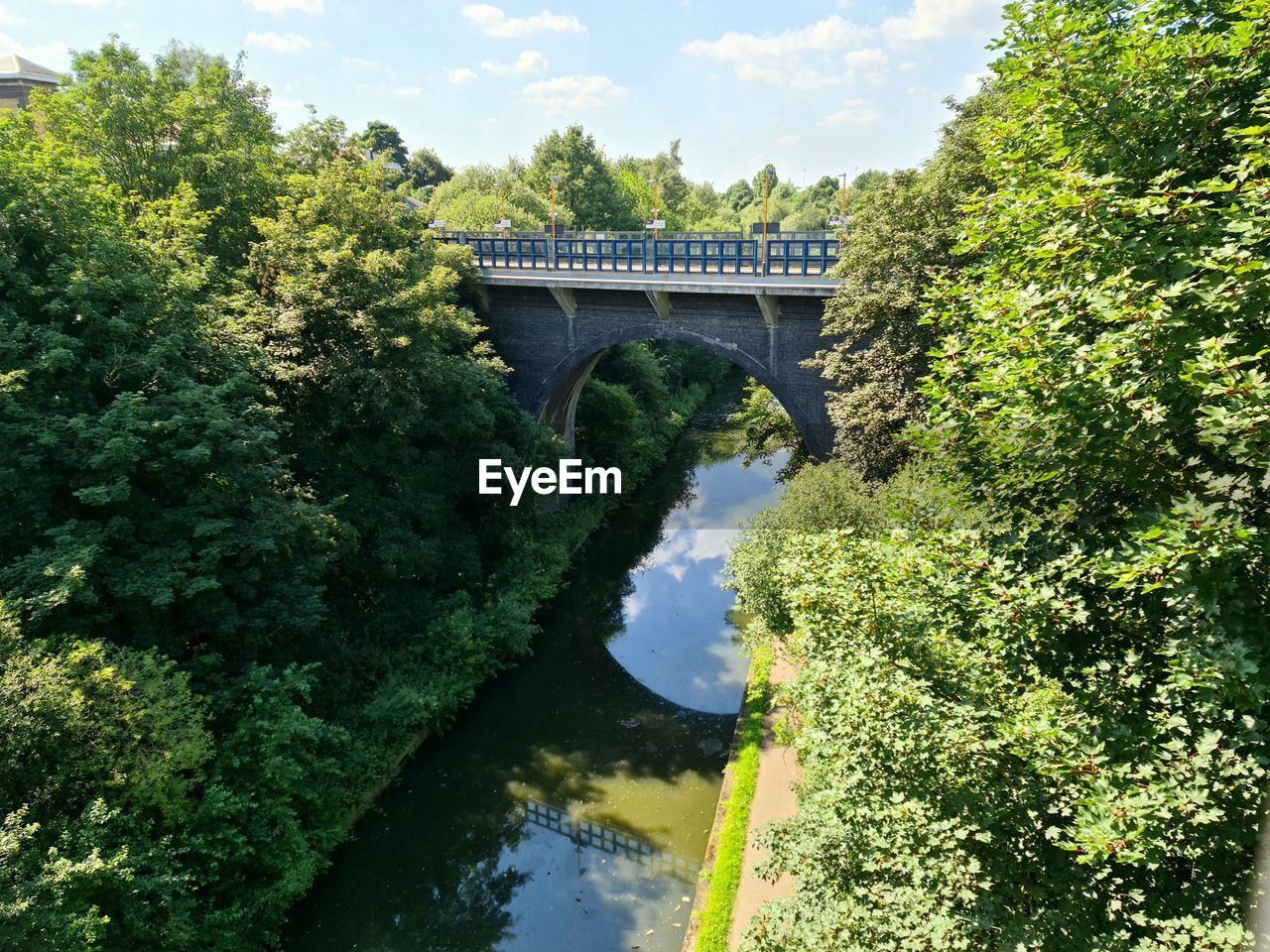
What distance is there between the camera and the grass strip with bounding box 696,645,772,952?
927 cm

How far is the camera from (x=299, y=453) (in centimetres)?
1476

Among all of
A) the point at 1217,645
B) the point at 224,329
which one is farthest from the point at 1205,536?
the point at 224,329

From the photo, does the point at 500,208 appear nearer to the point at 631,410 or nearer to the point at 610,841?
the point at 631,410

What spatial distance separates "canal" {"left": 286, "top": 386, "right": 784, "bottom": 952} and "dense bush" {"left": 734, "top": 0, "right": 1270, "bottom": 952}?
5588 millimetres

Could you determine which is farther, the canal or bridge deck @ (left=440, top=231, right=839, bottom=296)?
bridge deck @ (left=440, top=231, right=839, bottom=296)

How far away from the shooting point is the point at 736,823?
10922mm

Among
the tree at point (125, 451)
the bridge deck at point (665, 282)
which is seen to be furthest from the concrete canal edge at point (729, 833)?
the bridge deck at point (665, 282)

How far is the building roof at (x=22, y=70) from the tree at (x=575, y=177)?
23.5 meters

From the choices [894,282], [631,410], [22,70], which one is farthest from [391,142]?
[894,282]

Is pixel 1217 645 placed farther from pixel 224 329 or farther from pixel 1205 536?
pixel 224 329

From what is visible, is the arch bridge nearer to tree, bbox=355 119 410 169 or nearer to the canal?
the canal

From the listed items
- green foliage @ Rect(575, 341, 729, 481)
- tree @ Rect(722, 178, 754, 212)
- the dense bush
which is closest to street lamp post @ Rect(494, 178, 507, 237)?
green foliage @ Rect(575, 341, 729, 481)

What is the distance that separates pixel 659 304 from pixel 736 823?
1283cm

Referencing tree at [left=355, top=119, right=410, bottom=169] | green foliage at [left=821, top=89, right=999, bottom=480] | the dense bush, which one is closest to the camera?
the dense bush
